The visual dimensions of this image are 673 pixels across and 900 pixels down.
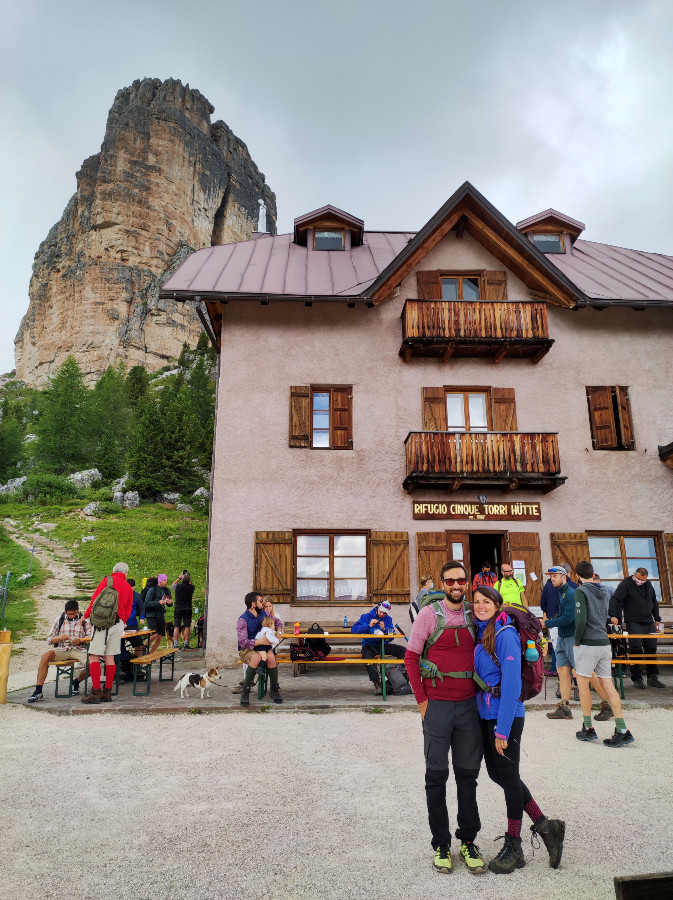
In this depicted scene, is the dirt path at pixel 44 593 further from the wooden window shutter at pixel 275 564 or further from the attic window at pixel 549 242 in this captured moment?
the attic window at pixel 549 242

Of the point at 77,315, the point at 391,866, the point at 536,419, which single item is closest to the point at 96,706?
the point at 391,866

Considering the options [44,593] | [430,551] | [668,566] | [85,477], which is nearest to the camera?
[430,551]

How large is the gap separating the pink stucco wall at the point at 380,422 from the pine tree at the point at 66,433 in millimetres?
40692

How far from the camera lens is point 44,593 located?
70.2 ft

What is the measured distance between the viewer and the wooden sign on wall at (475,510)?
13.5m

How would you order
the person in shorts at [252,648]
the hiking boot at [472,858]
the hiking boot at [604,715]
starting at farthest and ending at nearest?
1. the person in shorts at [252,648]
2. the hiking boot at [604,715]
3. the hiking boot at [472,858]

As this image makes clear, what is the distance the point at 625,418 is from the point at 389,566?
7.03 meters

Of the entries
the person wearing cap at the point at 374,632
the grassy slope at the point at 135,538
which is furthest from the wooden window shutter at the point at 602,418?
the grassy slope at the point at 135,538

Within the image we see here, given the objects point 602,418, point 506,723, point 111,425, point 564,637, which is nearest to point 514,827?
point 506,723

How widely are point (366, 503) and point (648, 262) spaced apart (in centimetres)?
1228

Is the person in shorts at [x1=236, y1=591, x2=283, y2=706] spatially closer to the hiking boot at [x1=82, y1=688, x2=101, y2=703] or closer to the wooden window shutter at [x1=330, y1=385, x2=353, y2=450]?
the hiking boot at [x1=82, y1=688, x2=101, y2=703]

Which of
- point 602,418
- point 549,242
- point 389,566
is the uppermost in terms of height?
point 549,242

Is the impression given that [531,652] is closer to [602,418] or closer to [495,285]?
[602,418]

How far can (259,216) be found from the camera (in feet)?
337
